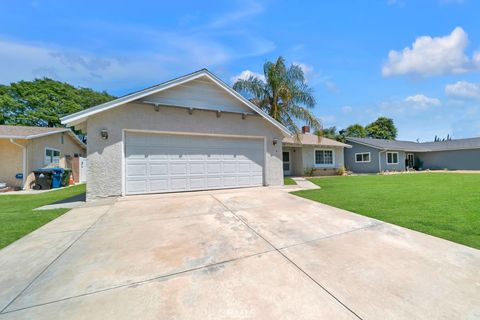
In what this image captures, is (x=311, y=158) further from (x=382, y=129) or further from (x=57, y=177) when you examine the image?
(x=382, y=129)


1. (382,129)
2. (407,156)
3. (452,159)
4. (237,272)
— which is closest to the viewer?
(237,272)

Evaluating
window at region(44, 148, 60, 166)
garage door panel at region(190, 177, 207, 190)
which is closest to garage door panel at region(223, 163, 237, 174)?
garage door panel at region(190, 177, 207, 190)

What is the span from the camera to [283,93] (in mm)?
13750

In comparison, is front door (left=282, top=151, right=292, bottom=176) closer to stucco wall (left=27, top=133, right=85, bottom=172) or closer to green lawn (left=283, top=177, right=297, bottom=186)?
green lawn (left=283, top=177, right=297, bottom=186)

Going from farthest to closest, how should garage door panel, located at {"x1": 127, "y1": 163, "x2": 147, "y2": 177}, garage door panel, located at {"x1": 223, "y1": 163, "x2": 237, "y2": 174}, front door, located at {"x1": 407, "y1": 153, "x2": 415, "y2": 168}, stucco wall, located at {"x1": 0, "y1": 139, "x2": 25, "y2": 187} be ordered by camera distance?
front door, located at {"x1": 407, "y1": 153, "x2": 415, "y2": 168}, stucco wall, located at {"x1": 0, "y1": 139, "x2": 25, "y2": 187}, garage door panel, located at {"x1": 223, "y1": 163, "x2": 237, "y2": 174}, garage door panel, located at {"x1": 127, "y1": 163, "x2": 147, "y2": 177}

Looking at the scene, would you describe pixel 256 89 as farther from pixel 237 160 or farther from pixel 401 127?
pixel 401 127

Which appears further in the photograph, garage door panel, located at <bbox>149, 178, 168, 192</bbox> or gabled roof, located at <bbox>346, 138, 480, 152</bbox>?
gabled roof, located at <bbox>346, 138, 480, 152</bbox>

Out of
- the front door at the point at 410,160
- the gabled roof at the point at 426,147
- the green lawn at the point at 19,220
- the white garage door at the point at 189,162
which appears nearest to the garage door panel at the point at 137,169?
the white garage door at the point at 189,162

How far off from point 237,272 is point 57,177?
1501 cm

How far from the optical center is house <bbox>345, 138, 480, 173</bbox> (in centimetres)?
2177

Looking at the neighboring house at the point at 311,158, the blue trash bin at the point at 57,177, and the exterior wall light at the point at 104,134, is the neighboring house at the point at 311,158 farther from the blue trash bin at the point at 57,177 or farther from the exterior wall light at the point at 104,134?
the blue trash bin at the point at 57,177

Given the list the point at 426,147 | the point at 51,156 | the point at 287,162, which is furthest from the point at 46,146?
the point at 426,147

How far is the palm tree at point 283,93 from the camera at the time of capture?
13.7 meters

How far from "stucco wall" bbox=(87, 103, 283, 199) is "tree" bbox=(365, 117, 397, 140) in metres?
42.7
